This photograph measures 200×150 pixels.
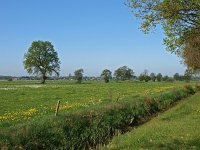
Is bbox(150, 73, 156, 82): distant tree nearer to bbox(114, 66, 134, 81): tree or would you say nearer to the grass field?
bbox(114, 66, 134, 81): tree

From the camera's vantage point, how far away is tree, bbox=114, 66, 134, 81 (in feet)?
638

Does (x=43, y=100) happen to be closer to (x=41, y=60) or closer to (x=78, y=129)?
(x=78, y=129)

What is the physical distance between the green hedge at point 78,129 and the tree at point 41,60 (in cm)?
9721

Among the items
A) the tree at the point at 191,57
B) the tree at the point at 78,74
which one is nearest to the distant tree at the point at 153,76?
the tree at the point at 78,74

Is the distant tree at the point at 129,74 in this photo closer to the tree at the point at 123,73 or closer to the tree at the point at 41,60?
the tree at the point at 123,73

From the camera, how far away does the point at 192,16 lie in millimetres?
18516

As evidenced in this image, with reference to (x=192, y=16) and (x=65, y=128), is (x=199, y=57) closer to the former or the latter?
(x=192, y=16)

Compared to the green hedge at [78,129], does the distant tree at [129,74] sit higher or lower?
higher

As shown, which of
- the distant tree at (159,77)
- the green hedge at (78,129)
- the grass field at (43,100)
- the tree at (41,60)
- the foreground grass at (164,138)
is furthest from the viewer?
the distant tree at (159,77)

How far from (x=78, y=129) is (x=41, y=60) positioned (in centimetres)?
10605

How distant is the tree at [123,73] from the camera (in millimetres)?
194375

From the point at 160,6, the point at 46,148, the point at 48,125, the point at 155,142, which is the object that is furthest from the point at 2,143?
the point at 160,6

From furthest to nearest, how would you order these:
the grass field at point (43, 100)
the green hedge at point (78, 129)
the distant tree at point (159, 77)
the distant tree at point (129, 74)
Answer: the distant tree at point (129, 74), the distant tree at point (159, 77), the grass field at point (43, 100), the green hedge at point (78, 129)

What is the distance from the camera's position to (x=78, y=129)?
16109 millimetres
